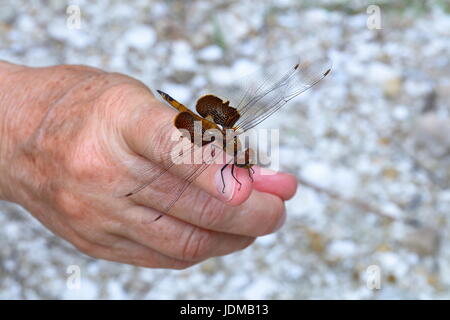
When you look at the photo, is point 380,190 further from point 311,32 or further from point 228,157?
point 228,157

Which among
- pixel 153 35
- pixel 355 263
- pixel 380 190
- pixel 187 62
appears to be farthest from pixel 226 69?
pixel 355 263

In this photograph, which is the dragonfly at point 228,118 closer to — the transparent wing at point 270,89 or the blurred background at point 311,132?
the transparent wing at point 270,89

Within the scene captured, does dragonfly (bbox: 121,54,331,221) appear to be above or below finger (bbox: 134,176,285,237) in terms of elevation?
above
